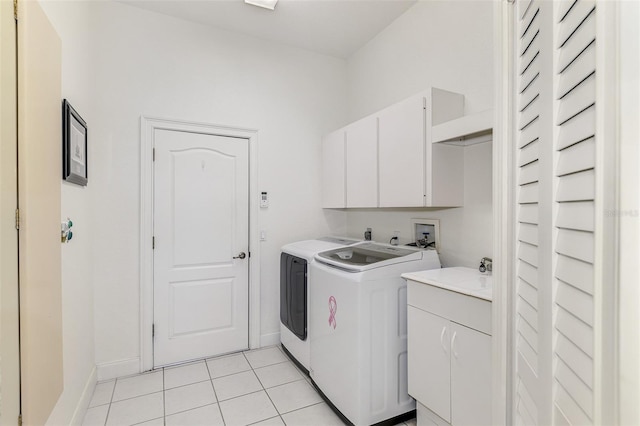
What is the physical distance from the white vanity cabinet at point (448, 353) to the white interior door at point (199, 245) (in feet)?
5.75

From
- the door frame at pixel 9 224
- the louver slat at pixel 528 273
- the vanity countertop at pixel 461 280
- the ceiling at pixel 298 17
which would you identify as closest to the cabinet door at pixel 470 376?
the vanity countertop at pixel 461 280

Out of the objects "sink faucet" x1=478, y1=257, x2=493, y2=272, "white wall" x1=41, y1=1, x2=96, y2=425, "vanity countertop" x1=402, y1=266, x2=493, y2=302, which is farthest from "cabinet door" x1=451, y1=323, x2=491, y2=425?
"white wall" x1=41, y1=1, x2=96, y2=425

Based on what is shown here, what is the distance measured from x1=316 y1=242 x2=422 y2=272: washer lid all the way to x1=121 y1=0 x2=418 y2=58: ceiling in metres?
1.99

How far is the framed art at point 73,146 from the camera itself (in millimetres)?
1693

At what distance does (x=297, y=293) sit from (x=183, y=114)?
1.86 meters

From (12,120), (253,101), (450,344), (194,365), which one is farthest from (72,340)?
(253,101)

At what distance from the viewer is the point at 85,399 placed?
7.06 ft

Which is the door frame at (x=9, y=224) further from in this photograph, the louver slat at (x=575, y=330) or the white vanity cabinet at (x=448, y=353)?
the white vanity cabinet at (x=448, y=353)

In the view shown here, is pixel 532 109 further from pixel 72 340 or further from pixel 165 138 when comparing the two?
pixel 165 138

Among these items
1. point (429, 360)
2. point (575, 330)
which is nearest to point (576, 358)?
point (575, 330)

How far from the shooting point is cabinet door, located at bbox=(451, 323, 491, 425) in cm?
150

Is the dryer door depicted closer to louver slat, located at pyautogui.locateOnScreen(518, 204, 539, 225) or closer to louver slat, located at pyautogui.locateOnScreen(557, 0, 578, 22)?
louver slat, located at pyautogui.locateOnScreen(518, 204, 539, 225)

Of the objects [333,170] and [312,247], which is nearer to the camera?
[312,247]

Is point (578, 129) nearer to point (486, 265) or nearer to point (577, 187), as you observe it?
point (577, 187)
